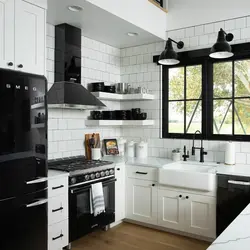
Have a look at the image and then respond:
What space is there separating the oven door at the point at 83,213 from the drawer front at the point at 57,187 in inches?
3.7

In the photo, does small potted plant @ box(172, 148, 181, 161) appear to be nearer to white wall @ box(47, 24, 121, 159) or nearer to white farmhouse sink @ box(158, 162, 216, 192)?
white farmhouse sink @ box(158, 162, 216, 192)

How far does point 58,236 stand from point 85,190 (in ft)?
1.87

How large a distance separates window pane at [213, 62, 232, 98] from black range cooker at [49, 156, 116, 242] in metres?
1.80

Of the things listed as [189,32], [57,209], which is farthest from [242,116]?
[57,209]

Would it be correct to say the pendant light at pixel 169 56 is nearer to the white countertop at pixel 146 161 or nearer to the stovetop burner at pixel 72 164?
the white countertop at pixel 146 161

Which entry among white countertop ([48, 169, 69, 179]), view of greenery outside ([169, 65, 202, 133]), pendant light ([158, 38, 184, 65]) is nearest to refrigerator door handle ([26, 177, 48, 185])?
white countertop ([48, 169, 69, 179])

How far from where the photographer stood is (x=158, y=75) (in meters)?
4.53

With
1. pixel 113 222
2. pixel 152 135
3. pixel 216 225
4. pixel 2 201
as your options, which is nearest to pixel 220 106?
pixel 152 135

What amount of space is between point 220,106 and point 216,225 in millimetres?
1592

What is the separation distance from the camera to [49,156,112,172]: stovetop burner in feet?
10.8

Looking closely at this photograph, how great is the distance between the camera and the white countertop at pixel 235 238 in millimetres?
1344

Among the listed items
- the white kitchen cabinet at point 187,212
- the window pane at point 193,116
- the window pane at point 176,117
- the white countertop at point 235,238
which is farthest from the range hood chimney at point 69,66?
the white countertop at point 235,238

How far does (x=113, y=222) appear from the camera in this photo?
388 cm

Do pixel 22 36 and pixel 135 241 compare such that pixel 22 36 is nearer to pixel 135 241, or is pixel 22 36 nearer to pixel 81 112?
pixel 81 112
